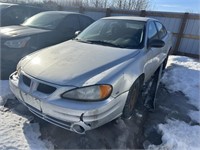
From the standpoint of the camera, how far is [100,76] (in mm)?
2395

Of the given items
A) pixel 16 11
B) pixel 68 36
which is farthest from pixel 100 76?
pixel 16 11

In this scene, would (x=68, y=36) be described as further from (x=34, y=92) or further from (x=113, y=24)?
(x=34, y=92)

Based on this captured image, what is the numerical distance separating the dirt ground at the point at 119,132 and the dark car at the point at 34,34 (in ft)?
4.58

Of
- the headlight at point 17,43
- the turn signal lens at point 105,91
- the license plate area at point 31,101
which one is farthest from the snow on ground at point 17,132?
the headlight at point 17,43

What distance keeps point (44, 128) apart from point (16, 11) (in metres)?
5.84

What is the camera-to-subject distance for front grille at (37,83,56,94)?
234cm

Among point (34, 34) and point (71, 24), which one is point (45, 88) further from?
point (71, 24)

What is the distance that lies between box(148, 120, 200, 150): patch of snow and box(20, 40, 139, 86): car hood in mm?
1246

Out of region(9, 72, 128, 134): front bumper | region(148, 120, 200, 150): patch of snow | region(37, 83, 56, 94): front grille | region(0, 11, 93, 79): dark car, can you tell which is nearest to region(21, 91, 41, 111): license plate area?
region(9, 72, 128, 134): front bumper

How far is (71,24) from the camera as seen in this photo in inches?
225

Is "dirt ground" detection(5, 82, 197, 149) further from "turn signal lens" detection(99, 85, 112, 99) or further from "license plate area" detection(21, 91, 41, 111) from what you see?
"turn signal lens" detection(99, 85, 112, 99)

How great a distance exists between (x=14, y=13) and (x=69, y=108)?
627 centimetres

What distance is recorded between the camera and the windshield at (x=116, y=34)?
3.41 meters

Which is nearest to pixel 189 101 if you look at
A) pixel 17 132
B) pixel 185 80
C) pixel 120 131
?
pixel 185 80
